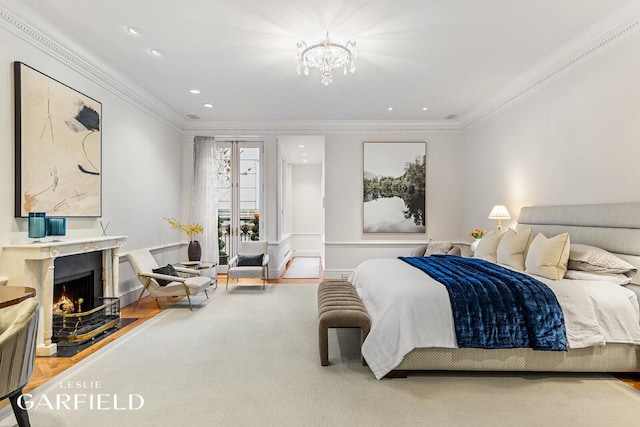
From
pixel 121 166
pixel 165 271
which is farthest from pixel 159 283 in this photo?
pixel 121 166

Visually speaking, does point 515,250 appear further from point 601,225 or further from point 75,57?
point 75,57

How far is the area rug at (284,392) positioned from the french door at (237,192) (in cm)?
384

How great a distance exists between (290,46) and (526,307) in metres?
3.40

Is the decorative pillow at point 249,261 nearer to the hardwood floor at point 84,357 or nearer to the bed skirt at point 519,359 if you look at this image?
the hardwood floor at point 84,357

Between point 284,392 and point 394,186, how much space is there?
496 cm

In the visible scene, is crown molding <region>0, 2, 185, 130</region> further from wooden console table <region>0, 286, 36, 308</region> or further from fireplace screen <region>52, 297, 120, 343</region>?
fireplace screen <region>52, 297, 120, 343</region>

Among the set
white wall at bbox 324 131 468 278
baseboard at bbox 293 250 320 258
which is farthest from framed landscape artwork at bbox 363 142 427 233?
baseboard at bbox 293 250 320 258

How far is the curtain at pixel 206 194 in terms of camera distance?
6.83 metres

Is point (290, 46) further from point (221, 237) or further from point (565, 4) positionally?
point (221, 237)

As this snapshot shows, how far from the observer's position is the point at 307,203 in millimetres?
10641

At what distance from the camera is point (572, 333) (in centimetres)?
264

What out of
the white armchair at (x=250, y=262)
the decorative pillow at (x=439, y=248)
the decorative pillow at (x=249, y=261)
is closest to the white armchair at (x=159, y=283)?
the white armchair at (x=250, y=262)

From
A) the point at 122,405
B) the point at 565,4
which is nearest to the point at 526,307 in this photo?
the point at 565,4

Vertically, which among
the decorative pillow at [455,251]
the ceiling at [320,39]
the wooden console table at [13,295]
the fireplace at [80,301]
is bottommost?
the fireplace at [80,301]
